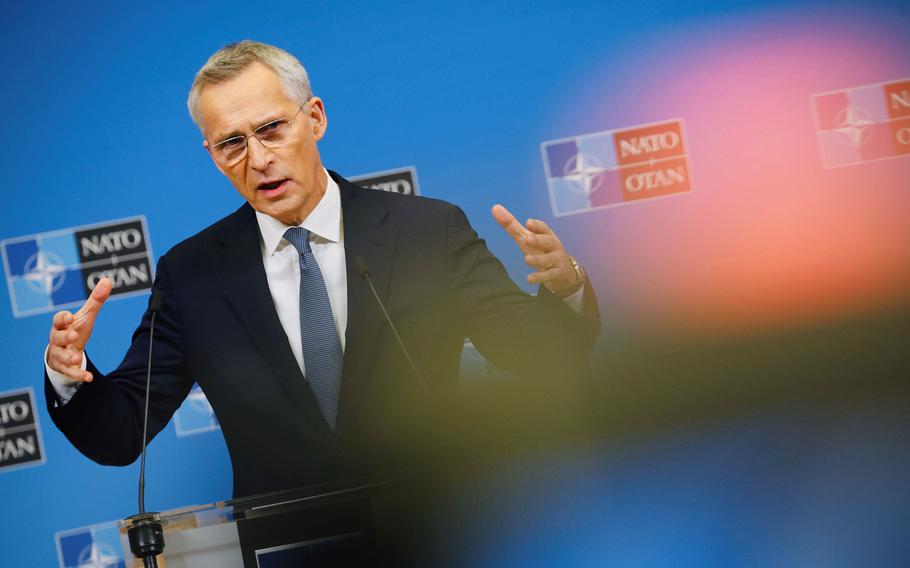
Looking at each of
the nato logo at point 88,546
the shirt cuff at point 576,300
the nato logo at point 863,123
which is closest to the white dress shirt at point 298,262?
the shirt cuff at point 576,300

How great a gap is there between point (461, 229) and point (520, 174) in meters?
0.58

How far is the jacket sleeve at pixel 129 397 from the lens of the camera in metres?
1.67

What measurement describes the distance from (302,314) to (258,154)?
0.33 metres

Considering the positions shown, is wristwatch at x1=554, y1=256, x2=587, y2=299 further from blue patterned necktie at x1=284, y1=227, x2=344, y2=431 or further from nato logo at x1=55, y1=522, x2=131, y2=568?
nato logo at x1=55, y1=522, x2=131, y2=568

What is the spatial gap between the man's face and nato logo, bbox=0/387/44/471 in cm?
111

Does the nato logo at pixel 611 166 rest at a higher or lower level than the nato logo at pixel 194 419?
higher

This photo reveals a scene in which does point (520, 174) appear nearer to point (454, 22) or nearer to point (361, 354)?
point (454, 22)

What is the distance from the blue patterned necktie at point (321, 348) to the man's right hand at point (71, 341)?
389mm

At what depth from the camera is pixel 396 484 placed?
1.17 meters

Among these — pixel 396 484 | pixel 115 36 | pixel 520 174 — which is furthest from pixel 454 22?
pixel 396 484

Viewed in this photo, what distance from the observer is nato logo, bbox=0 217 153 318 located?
255cm

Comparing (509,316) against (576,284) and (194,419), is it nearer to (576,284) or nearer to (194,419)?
(576,284)

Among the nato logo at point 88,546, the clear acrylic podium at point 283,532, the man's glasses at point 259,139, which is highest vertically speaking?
the man's glasses at point 259,139

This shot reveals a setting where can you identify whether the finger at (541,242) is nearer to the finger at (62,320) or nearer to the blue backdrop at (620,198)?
the finger at (62,320)
